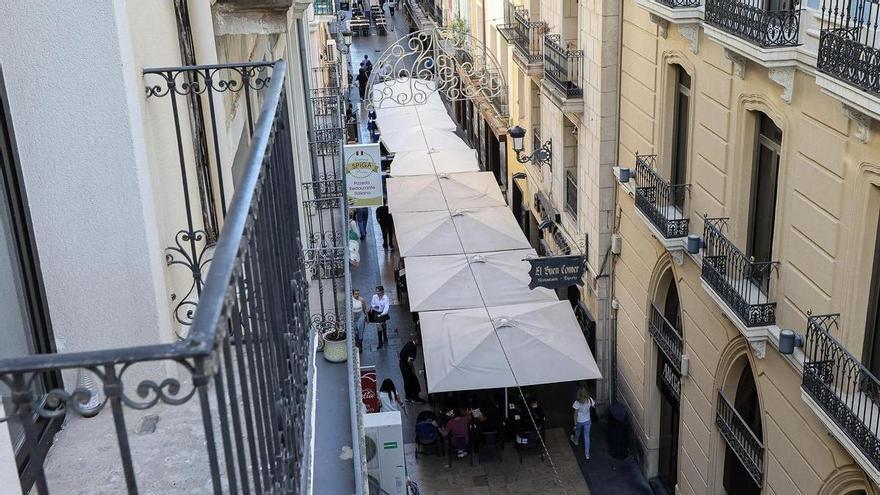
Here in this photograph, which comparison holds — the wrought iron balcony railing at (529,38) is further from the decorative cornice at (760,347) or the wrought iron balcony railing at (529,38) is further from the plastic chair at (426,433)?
the decorative cornice at (760,347)

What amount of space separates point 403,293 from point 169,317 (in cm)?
1950

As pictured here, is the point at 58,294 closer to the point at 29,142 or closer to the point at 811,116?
the point at 29,142

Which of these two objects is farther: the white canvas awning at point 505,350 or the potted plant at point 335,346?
the white canvas awning at point 505,350

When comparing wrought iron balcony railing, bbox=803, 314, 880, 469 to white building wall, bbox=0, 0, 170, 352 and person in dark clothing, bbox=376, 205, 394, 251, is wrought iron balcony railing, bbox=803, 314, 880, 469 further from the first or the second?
person in dark clothing, bbox=376, 205, 394, 251

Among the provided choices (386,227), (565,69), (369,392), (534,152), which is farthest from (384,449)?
(386,227)

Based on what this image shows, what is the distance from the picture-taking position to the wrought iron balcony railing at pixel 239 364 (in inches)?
102

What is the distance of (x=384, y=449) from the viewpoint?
46.8 ft

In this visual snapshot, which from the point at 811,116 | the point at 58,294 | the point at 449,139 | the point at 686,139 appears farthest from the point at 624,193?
the point at 58,294

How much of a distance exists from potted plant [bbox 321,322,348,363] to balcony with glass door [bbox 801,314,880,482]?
4.99 metres

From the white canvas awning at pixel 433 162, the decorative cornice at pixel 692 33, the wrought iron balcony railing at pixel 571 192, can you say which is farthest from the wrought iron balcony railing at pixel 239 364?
the white canvas awning at pixel 433 162

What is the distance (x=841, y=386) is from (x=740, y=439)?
12.3 feet

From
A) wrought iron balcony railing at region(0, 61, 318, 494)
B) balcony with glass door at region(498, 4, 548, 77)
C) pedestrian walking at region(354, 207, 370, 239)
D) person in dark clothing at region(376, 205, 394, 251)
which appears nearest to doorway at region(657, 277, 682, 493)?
balcony with glass door at region(498, 4, 548, 77)

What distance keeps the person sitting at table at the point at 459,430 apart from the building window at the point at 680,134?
5531 millimetres

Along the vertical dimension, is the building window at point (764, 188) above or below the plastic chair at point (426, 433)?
above
